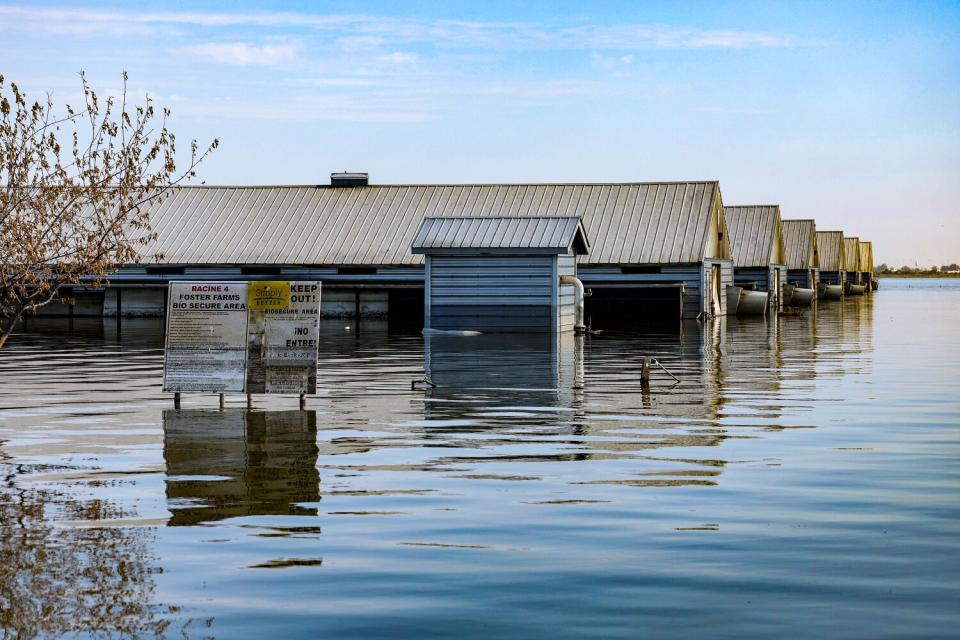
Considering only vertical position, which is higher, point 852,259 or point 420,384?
point 852,259

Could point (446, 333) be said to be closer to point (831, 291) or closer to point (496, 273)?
point (496, 273)

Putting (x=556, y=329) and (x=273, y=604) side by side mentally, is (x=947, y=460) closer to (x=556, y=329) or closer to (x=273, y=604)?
(x=273, y=604)

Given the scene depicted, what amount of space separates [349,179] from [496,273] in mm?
23339

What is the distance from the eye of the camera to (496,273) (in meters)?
42.4

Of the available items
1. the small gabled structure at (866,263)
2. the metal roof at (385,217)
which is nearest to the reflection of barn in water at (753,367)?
the metal roof at (385,217)

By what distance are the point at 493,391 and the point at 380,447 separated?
7276 mm

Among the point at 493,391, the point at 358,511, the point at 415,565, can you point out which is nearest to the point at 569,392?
the point at 493,391

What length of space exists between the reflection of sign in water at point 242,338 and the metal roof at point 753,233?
187ft

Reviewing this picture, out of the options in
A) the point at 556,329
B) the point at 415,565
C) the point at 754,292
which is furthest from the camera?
the point at 754,292

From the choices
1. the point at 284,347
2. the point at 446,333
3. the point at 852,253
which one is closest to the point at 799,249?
the point at 852,253

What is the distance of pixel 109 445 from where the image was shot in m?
14.7

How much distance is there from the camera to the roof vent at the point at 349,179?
6400 centimetres

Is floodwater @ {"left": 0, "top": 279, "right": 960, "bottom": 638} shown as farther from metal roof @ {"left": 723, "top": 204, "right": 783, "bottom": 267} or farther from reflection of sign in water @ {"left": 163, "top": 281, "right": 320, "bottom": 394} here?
metal roof @ {"left": 723, "top": 204, "right": 783, "bottom": 267}

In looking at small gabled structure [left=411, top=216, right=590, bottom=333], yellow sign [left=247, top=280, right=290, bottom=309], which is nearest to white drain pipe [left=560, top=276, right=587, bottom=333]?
small gabled structure [left=411, top=216, right=590, bottom=333]
